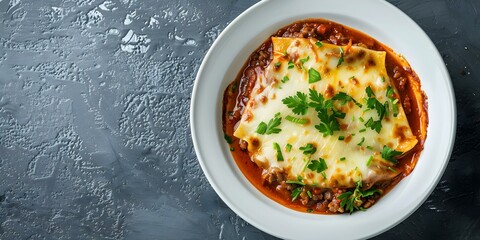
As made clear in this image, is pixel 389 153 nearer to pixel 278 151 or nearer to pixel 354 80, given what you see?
pixel 354 80

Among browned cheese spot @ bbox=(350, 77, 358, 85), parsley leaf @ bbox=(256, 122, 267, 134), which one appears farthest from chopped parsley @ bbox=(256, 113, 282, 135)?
browned cheese spot @ bbox=(350, 77, 358, 85)

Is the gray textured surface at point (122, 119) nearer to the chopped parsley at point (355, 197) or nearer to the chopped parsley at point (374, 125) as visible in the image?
the chopped parsley at point (355, 197)

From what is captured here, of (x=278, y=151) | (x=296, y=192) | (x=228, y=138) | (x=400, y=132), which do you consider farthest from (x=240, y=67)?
(x=400, y=132)

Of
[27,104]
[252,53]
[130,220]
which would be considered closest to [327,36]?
[252,53]

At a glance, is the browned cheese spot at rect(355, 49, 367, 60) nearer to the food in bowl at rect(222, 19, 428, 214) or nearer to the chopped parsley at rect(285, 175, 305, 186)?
the food in bowl at rect(222, 19, 428, 214)

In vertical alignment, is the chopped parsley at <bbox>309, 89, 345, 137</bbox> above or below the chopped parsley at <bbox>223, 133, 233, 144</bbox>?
above

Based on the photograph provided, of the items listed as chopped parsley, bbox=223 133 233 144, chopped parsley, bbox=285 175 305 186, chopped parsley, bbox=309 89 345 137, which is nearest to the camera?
chopped parsley, bbox=309 89 345 137
